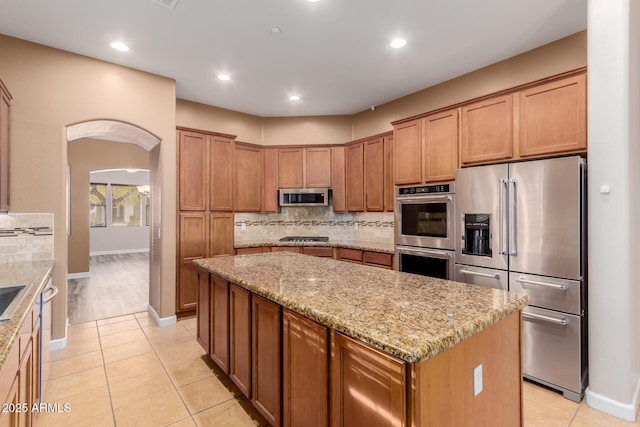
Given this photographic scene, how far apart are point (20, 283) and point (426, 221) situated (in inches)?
134

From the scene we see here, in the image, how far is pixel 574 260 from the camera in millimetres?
2342

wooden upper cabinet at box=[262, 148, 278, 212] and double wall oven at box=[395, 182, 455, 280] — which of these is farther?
wooden upper cabinet at box=[262, 148, 278, 212]

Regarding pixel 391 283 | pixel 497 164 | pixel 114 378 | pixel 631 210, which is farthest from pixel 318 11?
pixel 114 378

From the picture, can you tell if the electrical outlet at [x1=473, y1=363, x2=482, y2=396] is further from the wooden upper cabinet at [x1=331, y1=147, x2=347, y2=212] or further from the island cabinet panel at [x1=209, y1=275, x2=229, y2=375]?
the wooden upper cabinet at [x1=331, y1=147, x2=347, y2=212]

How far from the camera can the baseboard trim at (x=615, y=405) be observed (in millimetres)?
2129

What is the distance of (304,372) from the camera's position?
158 cm

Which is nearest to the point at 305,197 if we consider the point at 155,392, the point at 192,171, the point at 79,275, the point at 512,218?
the point at 192,171

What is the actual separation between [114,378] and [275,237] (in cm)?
309

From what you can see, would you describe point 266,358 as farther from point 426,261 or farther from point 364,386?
point 426,261

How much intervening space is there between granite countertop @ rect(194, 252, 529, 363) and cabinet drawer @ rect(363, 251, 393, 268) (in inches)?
63.6

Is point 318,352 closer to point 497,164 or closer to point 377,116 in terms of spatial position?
point 497,164

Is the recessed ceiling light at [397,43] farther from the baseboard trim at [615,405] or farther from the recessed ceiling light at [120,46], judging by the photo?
the baseboard trim at [615,405]

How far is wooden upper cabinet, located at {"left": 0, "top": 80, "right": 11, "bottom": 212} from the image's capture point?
2584 millimetres

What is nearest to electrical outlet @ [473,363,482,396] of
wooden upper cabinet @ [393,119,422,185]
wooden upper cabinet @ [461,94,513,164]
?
wooden upper cabinet @ [461,94,513,164]
